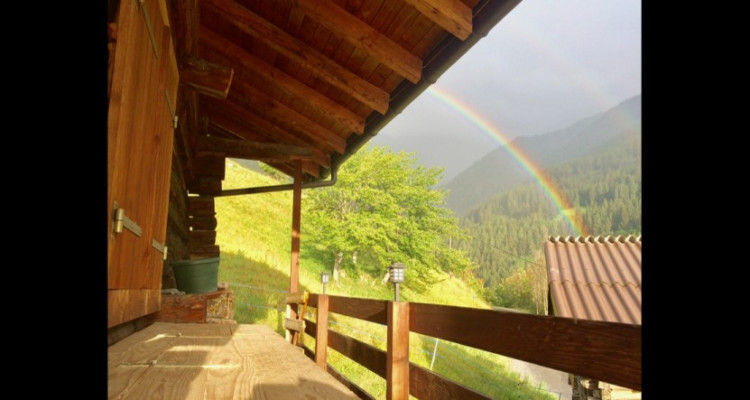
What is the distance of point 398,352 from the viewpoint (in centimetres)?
329

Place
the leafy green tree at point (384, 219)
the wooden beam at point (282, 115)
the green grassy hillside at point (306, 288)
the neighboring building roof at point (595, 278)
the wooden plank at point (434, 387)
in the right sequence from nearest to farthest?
the wooden plank at point (434, 387) → the wooden beam at point (282, 115) → the neighboring building roof at point (595, 278) → the green grassy hillside at point (306, 288) → the leafy green tree at point (384, 219)

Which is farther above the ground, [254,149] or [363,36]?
[363,36]

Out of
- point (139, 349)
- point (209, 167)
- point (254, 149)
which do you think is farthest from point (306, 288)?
point (139, 349)

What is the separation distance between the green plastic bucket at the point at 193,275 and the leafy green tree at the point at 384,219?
71.3ft

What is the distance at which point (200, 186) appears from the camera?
28.2 feet

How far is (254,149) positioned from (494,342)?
5.87 metres

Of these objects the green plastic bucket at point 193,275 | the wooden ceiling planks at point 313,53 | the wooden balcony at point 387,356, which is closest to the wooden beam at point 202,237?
the wooden ceiling planks at point 313,53

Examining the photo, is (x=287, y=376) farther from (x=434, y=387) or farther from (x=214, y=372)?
(x=434, y=387)

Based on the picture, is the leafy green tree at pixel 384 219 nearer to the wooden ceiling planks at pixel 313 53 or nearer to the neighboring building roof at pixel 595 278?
the neighboring building roof at pixel 595 278

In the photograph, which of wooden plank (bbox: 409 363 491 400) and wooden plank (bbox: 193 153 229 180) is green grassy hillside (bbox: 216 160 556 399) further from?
wooden plank (bbox: 409 363 491 400)

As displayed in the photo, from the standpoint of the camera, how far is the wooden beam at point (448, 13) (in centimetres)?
372
